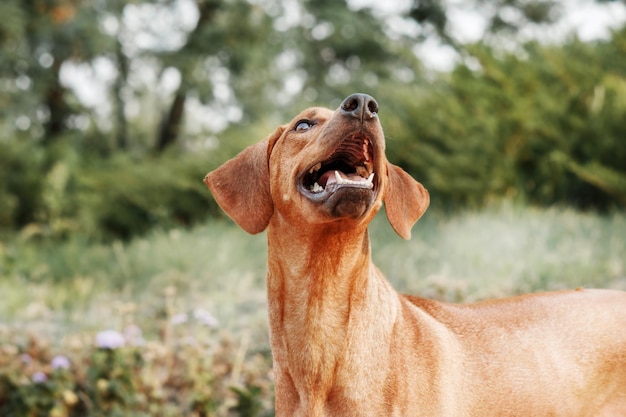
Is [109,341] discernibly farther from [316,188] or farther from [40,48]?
[40,48]

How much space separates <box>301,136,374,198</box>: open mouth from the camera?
2.48m

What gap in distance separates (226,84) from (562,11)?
31.0 ft

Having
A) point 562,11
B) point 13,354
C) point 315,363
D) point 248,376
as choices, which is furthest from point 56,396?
point 562,11

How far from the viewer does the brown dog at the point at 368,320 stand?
8.25 feet

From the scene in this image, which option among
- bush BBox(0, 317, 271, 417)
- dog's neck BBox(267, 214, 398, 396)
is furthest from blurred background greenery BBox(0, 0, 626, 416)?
dog's neck BBox(267, 214, 398, 396)

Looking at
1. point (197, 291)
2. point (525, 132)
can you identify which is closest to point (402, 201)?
point (197, 291)

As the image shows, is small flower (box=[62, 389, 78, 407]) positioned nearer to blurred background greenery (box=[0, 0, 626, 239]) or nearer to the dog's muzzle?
the dog's muzzle

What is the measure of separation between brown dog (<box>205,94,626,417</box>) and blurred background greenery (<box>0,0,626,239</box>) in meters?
4.71

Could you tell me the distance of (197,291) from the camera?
628 cm

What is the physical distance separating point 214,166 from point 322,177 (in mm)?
6848

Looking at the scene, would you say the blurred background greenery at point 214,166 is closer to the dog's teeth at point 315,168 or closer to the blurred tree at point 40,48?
the blurred tree at point 40,48

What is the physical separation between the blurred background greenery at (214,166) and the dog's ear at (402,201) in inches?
67.6

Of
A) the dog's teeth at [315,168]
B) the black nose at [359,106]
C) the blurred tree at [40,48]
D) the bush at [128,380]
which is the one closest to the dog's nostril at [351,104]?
the black nose at [359,106]

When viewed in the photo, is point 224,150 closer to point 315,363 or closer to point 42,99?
point 42,99
